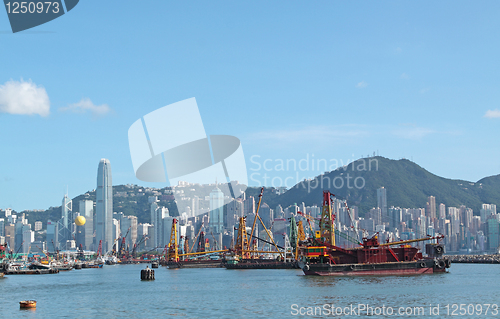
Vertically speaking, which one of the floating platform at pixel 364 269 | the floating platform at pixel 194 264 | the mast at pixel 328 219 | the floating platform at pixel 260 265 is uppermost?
the mast at pixel 328 219

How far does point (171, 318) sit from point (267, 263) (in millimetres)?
86627

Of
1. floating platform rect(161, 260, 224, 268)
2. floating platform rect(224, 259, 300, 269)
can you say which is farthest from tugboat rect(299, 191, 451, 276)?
floating platform rect(161, 260, 224, 268)

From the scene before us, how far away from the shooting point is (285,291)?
2090 inches

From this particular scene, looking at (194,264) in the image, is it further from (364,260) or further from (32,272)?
(364,260)

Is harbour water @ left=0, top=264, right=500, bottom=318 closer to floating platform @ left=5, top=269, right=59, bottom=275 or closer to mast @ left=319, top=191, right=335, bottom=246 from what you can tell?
mast @ left=319, top=191, right=335, bottom=246

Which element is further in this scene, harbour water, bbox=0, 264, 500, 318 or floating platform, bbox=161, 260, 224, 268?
floating platform, bbox=161, 260, 224, 268

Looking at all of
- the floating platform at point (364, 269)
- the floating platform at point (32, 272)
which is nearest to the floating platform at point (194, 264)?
the floating platform at point (32, 272)

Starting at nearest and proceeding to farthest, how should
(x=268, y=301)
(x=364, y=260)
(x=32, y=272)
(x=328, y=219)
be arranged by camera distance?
(x=268, y=301) → (x=364, y=260) → (x=328, y=219) → (x=32, y=272)

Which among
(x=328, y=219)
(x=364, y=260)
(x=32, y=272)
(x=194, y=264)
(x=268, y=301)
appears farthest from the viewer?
(x=194, y=264)

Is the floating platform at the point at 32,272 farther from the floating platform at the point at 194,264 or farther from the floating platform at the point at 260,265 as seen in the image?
the floating platform at the point at 260,265

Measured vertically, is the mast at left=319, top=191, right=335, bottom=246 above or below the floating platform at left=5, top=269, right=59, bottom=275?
above

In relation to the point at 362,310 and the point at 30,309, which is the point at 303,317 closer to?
the point at 362,310

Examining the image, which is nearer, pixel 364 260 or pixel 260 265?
pixel 364 260

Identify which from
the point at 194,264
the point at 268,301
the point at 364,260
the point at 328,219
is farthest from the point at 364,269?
the point at 194,264
